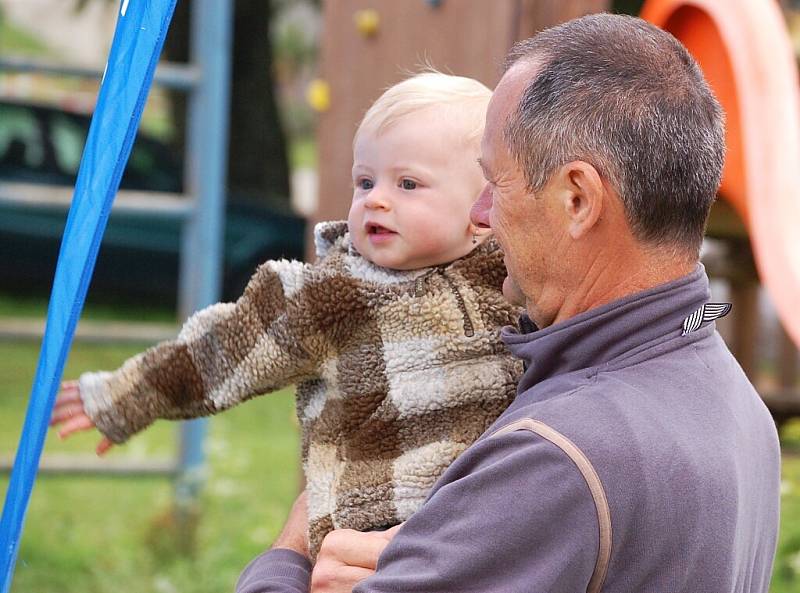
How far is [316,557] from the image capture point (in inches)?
70.2

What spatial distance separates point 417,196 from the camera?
5.82 feet

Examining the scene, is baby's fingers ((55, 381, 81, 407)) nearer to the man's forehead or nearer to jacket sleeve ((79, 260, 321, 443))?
jacket sleeve ((79, 260, 321, 443))

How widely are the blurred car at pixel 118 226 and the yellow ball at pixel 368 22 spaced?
6183 millimetres

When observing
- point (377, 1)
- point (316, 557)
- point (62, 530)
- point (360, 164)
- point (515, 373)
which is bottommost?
point (316, 557)

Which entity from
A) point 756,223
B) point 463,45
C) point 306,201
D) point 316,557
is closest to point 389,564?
point 316,557

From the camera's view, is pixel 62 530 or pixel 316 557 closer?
pixel 316 557

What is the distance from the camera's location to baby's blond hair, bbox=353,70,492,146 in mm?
1781

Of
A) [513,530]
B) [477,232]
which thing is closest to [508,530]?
[513,530]

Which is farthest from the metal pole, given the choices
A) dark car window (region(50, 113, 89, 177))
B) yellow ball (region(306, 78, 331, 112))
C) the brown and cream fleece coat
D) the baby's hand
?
dark car window (region(50, 113, 89, 177))

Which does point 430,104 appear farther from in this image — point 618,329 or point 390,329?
point 618,329

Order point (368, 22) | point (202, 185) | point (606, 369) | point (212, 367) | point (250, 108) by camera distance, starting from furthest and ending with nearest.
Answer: point (250, 108)
point (202, 185)
point (368, 22)
point (212, 367)
point (606, 369)

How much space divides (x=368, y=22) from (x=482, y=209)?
219cm

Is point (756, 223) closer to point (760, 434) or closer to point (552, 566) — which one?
point (760, 434)

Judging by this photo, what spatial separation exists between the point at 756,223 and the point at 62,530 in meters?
3.25
